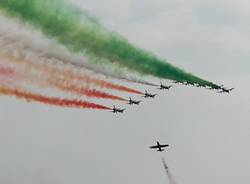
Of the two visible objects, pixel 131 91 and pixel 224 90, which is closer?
pixel 131 91

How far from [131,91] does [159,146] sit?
17.3 m

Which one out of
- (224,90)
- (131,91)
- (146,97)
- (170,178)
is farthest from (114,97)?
(170,178)

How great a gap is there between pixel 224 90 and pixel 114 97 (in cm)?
1555

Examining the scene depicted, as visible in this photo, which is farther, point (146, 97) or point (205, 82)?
point (146, 97)

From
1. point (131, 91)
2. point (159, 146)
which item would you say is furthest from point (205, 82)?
point (159, 146)

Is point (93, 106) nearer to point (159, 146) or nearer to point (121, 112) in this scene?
point (121, 112)

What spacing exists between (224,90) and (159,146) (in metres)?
9.98

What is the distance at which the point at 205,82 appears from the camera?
204 feet

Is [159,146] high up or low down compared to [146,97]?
down

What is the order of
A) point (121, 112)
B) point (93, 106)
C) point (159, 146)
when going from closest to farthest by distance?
point (93, 106) → point (121, 112) → point (159, 146)

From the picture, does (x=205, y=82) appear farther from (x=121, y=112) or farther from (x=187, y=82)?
(x=121, y=112)

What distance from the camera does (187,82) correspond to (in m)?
59.5

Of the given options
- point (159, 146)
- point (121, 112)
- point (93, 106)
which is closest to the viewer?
point (93, 106)

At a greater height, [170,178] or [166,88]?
[166,88]
